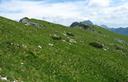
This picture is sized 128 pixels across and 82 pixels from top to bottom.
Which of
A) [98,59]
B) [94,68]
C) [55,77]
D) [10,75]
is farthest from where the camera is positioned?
[98,59]

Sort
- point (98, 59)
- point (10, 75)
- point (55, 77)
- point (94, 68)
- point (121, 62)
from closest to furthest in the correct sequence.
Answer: point (10, 75), point (55, 77), point (94, 68), point (98, 59), point (121, 62)

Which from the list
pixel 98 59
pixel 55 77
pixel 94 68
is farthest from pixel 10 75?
pixel 98 59

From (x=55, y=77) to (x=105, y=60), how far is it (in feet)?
45.8

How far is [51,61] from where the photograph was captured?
36.9 meters

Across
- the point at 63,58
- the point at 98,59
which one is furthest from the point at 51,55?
the point at 98,59

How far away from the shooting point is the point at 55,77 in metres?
33.4

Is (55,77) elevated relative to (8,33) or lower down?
lower down

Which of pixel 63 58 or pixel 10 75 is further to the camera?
pixel 63 58

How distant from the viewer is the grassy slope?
3161 cm

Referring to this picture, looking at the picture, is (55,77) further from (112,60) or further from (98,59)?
(112,60)

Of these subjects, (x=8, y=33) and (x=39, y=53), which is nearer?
(x=39, y=53)

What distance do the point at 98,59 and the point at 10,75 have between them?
18.8 meters

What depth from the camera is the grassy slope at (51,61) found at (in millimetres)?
31609

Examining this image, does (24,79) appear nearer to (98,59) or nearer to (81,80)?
(81,80)
